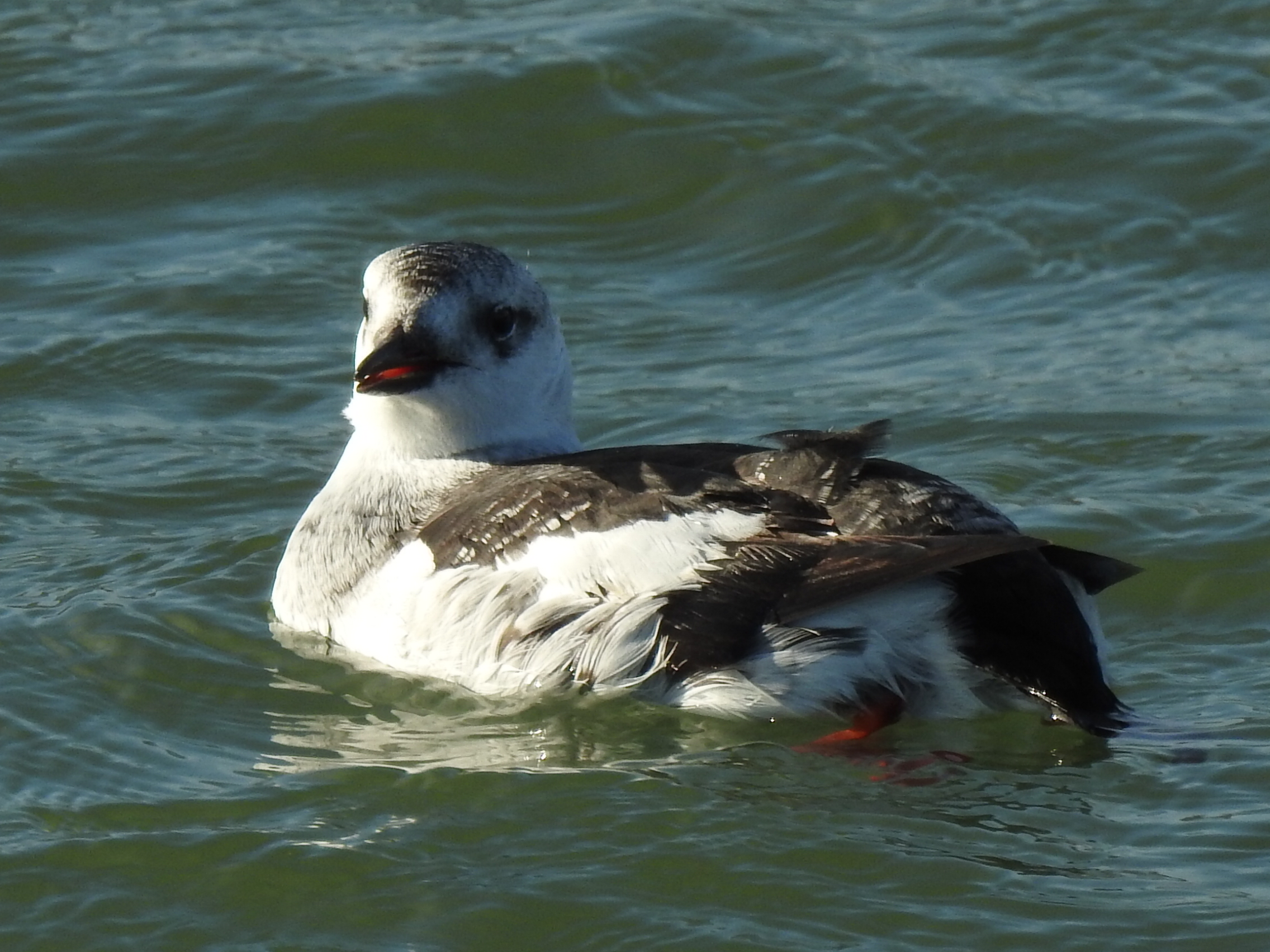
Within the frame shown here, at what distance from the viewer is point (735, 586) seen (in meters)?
6.31

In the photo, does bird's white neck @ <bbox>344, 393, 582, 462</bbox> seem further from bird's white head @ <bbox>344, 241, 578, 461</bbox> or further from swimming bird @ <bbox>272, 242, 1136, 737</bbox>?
swimming bird @ <bbox>272, 242, 1136, 737</bbox>

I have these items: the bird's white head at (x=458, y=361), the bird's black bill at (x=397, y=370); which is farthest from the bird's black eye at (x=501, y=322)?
the bird's black bill at (x=397, y=370)

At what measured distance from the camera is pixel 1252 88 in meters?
12.3

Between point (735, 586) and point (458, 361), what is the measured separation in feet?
5.49

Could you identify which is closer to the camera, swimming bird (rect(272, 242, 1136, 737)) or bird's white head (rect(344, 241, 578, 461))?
swimming bird (rect(272, 242, 1136, 737))

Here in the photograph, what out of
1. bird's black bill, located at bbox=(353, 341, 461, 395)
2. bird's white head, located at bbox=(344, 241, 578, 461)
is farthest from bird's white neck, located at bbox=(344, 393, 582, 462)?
bird's black bill, located at bbox=(353, 341, 461, 395)

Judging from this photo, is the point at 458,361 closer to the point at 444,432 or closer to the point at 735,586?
the point at 444,432

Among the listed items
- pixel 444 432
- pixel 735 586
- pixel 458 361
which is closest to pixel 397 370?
pixel 458 361

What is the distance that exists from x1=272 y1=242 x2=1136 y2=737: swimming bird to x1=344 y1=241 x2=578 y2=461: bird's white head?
0.7 inches

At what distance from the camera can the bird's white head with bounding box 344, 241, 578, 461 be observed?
7.36m

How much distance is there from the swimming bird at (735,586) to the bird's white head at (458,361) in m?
0.02

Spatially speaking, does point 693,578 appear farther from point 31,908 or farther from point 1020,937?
point 31,908

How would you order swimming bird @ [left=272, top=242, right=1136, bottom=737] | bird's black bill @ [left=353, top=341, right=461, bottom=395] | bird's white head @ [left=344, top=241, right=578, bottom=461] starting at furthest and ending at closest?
bird's white head @ [left=344, top=241, right=578, bottom=461]
bird's black bill @ [left=353, top=341, right=461, bottom=395]
swimming bird @ [left=272, top=242, right=1136, bottom=737]

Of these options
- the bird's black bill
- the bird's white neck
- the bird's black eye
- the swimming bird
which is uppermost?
the bird's black eye
